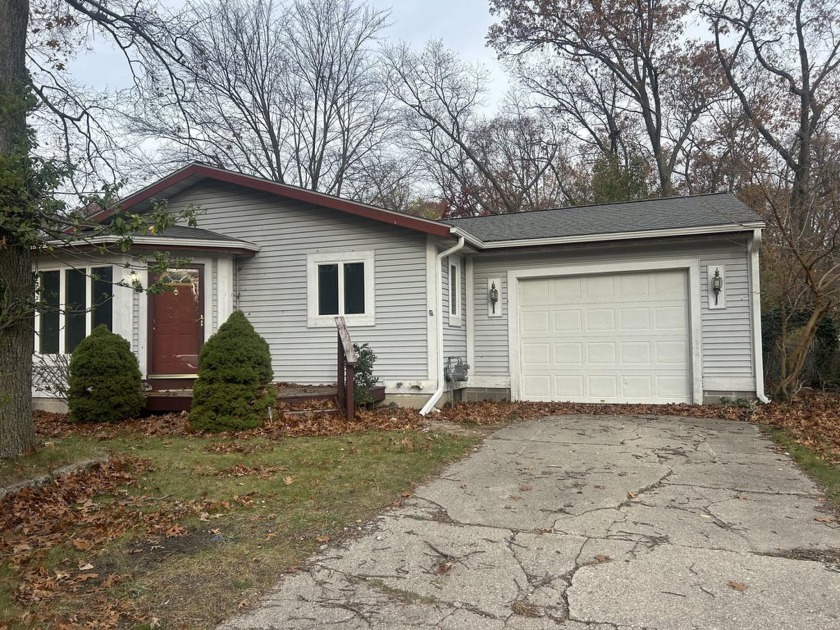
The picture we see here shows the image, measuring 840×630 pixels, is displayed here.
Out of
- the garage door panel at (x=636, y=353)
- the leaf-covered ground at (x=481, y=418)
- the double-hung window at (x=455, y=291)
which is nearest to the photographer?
the leaf-covered ground at (x=481, y=418)

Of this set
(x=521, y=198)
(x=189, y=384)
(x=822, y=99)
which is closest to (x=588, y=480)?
(x=189, y=384)

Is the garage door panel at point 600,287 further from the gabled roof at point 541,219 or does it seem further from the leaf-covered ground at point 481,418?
the leaf-covered ground at point 481,418

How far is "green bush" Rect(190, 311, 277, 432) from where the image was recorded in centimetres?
770

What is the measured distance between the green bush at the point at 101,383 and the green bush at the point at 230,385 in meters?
1.73

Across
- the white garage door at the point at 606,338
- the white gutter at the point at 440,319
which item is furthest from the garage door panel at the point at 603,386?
the white gutter at the point at 440,319

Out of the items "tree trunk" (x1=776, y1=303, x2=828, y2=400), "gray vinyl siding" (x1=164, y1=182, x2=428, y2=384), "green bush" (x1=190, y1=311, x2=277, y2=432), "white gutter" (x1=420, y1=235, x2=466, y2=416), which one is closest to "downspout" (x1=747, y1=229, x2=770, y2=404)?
"tree trunk" (x1=776, y1=303, x2=828, y2=400)

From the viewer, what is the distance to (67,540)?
412 cm

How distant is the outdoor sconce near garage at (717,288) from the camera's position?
31.7 ft

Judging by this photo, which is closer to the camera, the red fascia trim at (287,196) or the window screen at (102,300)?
the red fascia trim at (287,196)

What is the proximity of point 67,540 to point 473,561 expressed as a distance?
9.02 feet

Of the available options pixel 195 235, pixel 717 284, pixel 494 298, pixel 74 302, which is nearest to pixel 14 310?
pixel 195 235

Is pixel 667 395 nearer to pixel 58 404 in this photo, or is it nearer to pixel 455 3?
pixel 58 404

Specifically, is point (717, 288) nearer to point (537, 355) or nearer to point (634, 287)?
point (634, 287)

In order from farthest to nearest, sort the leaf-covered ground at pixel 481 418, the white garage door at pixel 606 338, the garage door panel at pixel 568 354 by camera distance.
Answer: the garage door panel at pixel 568 354 < the white garage door at pixel 606 338 < the leaf-covered ground at pixel 481 418
